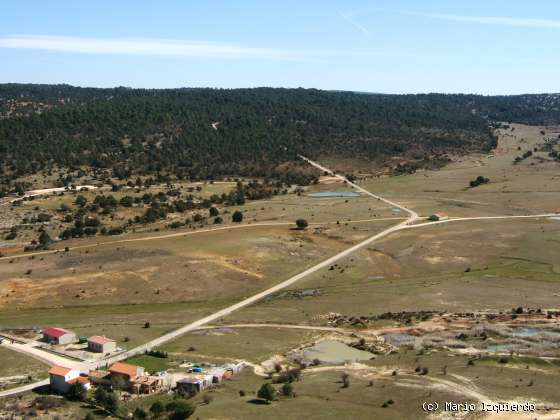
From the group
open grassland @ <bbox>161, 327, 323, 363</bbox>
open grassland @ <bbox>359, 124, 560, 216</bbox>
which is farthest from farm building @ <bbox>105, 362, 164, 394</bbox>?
open grassland @ <bbox>359, 124, 560, 216</bbox>

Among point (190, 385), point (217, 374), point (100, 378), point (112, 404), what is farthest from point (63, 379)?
point (217, 374)

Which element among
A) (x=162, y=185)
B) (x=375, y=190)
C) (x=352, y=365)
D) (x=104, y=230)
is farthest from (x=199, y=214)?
(x=352, y=365)

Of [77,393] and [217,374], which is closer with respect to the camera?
[77,393]

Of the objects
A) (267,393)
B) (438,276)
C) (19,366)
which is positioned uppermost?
(438,276)

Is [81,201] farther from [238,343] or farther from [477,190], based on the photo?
[477,190]

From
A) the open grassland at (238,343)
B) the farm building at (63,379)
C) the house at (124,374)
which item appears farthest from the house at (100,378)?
the open grassland at (238,343)

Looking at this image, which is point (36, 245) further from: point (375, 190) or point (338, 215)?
point (375, 190)

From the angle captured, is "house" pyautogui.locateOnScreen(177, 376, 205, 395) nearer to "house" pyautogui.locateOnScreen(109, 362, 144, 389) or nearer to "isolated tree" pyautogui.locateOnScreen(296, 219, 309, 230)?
"house" pyautogui.locateOnScreen(109, 362, 144, 389)
